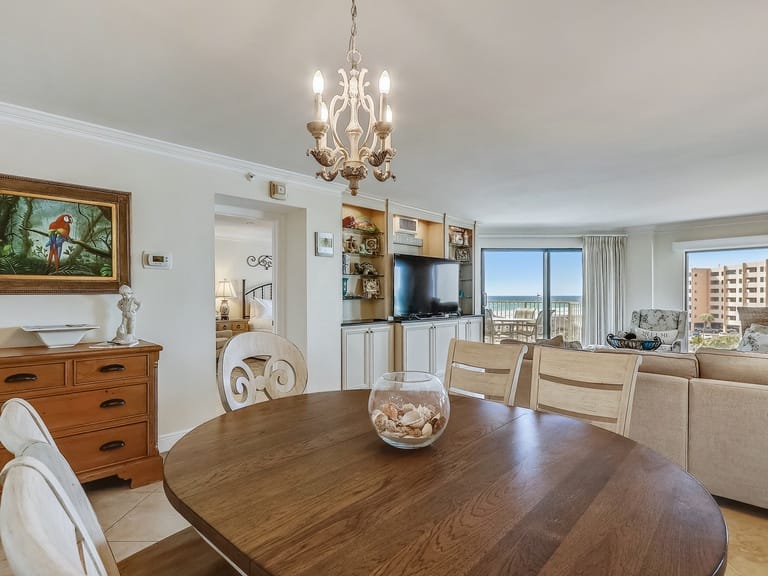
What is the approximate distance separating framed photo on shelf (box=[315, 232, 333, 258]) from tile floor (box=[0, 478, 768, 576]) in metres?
2.38

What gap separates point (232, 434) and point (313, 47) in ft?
5.43

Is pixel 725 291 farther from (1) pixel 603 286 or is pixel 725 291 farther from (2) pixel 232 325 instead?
(2) pixel 232 325

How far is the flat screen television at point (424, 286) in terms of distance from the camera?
17.3 ft

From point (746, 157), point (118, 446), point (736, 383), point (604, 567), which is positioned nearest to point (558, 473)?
point (604, 567)

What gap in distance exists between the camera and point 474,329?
20.5ft

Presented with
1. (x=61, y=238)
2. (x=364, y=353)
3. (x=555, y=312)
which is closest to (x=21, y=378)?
(x=61, y=238)

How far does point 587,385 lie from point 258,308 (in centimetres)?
643

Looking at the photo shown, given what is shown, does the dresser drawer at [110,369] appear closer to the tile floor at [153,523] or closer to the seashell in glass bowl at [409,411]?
the tile floor at [153,523]

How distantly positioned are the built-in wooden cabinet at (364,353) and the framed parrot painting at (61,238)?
220cm

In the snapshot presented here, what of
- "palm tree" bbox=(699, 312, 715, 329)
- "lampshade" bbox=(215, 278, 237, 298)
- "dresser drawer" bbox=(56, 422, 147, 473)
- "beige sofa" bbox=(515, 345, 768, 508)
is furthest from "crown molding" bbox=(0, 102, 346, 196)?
"palm tree" bbox=(699, 312, 715, 329)

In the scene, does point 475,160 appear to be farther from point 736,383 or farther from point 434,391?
point 434,391

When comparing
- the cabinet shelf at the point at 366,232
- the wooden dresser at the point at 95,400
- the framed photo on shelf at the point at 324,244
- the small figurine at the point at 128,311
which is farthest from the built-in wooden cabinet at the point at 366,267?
the wooden dresser at the point at 95,400

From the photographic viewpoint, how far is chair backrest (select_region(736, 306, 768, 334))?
5336 millimetres

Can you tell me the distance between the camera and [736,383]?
88.2 inches
